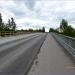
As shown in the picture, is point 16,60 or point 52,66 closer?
point 52,66

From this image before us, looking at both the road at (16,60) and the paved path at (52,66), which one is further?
the road at (16,60)

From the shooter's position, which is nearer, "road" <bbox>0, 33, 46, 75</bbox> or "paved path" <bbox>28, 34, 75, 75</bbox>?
"paved path" <bbox>28, 34, 75, 75</bbox>

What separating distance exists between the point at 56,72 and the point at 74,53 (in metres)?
6.43

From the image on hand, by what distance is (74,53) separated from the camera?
16.8 meters

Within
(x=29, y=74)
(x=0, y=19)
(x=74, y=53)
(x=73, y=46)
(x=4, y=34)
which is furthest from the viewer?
(x=0, y=19)

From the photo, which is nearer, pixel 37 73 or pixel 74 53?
pixel 37 73

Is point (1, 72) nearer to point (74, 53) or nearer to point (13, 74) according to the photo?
point (13, 74)

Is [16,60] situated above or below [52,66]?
below

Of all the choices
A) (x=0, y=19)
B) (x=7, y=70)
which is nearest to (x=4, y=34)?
(x=7, y=70)

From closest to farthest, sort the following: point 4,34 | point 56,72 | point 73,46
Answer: point 56,72 < point 73,46 < point 4,34

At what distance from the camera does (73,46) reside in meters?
18.0

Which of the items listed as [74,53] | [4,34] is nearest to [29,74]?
[74,53]

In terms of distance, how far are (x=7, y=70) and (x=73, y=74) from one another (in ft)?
9.25

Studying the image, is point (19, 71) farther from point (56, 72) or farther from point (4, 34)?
point (4, 34)
